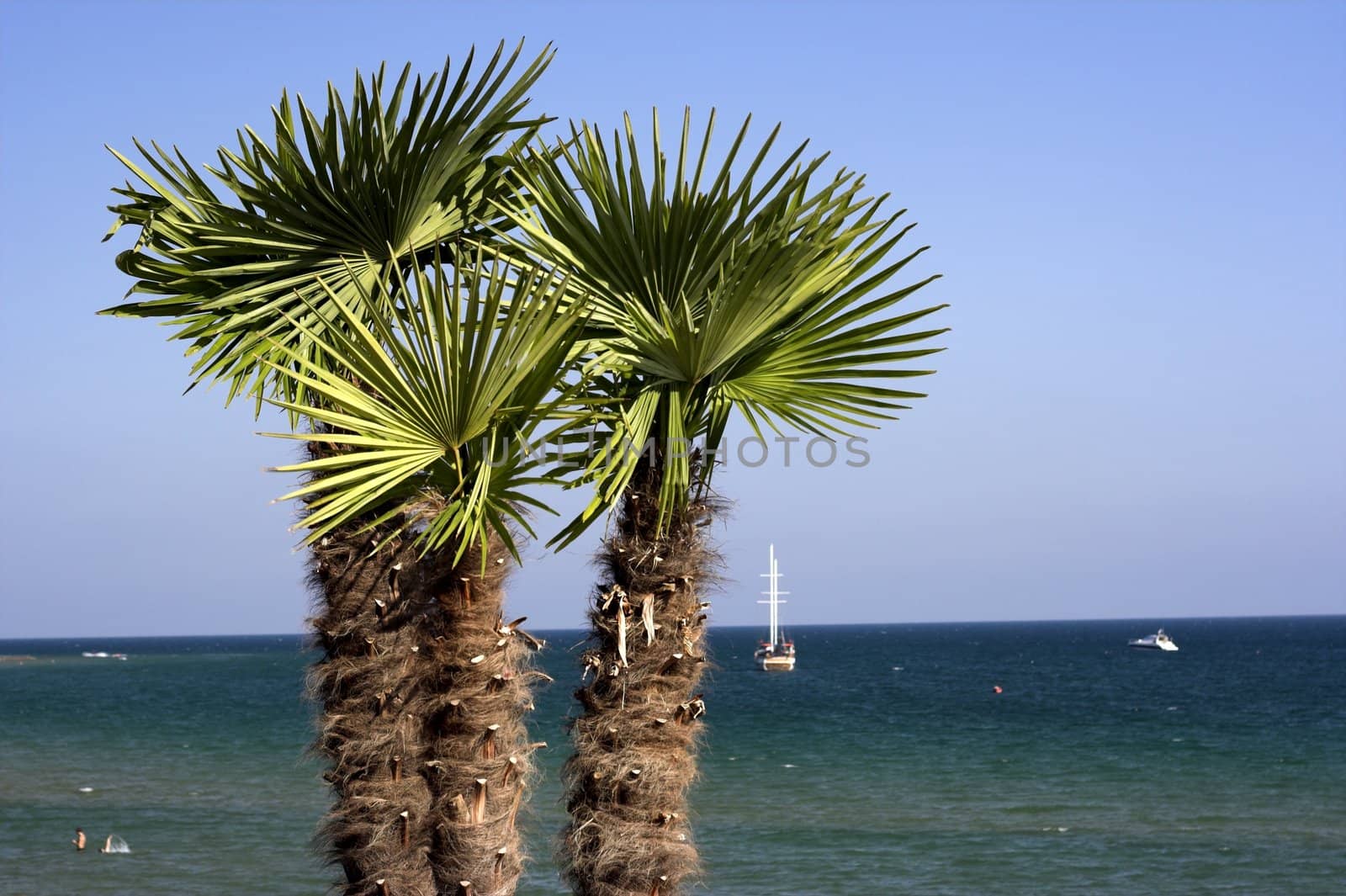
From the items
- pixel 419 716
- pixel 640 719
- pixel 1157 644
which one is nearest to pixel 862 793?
pixel 419 716

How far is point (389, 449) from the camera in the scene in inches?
247

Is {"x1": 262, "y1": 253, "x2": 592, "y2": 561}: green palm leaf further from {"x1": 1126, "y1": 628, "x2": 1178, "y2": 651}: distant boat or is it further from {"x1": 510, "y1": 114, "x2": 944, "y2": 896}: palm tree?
{"x1": 1126, "y1": 628, "x2": 1178, "y2": 651}: distant boat

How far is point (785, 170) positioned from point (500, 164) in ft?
5.59

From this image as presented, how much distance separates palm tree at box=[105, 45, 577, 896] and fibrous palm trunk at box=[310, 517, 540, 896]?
0.01 metres

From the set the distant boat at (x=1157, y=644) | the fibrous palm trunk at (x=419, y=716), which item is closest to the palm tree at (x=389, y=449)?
the fibrous palm trunk at (x=419, y=716)

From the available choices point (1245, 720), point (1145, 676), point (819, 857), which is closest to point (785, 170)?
point (819, 857)

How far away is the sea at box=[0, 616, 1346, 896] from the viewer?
2481 cm

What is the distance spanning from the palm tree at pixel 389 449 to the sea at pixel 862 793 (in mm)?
453

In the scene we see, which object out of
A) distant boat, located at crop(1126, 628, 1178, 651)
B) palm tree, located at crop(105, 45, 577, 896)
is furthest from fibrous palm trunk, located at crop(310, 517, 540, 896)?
distant boat, located at crop(1126, 628, 1178, 651)

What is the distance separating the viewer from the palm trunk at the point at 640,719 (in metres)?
6.36

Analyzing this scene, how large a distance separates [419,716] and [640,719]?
1.52m

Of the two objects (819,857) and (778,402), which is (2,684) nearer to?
(819,857)

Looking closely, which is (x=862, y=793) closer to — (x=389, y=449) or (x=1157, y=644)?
(x=389, y=449)

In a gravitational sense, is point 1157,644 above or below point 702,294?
below
